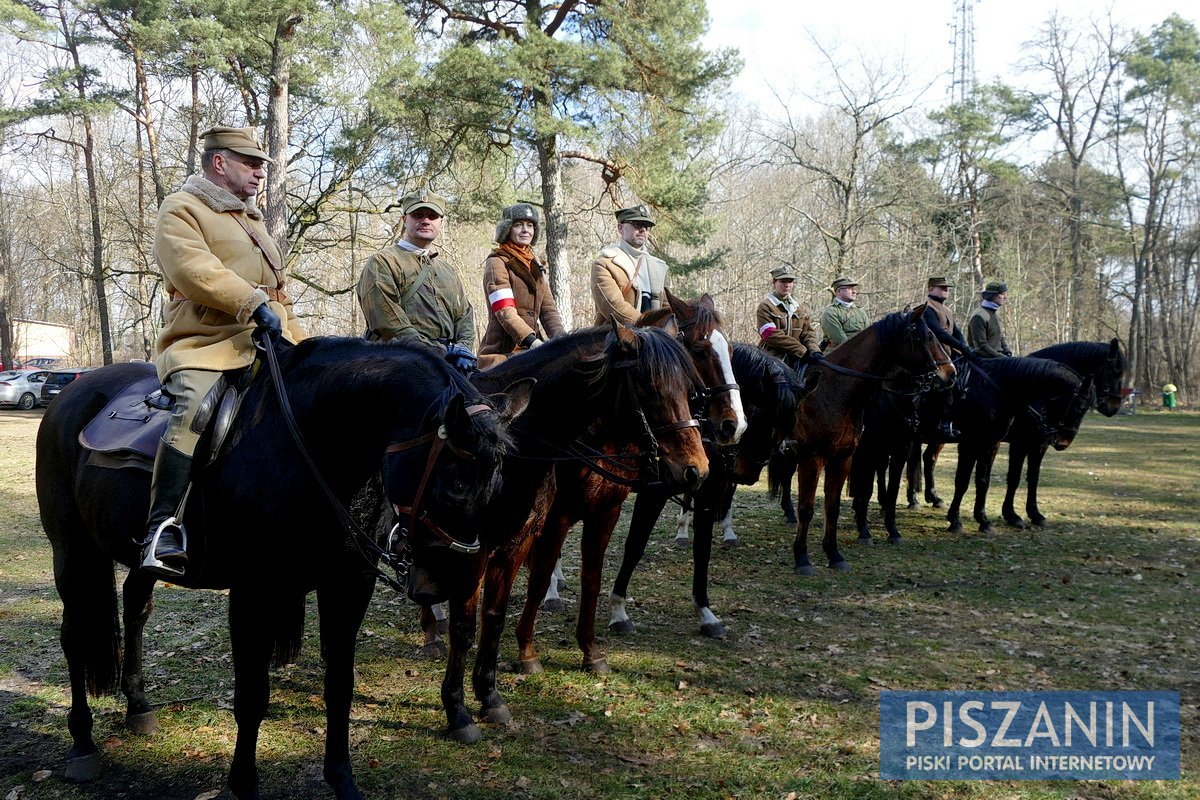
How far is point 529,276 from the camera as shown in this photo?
5.90m

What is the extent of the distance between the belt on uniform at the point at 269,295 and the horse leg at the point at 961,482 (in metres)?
9.17

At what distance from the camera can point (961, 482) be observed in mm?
10812

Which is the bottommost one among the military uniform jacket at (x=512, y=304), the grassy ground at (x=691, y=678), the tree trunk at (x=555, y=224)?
the grassy ground at (x=691, y=678)

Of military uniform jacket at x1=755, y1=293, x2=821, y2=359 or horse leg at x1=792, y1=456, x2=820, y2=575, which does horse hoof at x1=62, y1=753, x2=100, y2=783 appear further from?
military uniform jacket at x1=755, y1=293, x2=821, y2=359

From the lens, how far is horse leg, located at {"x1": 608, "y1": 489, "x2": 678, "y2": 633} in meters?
5.73

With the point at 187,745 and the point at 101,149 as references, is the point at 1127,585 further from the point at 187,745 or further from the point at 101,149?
the point at 101,149

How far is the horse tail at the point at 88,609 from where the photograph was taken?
407cm

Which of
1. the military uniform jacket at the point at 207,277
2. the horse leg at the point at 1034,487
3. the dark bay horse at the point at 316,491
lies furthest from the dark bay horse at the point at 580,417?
the horse leg at the point at 1034,487

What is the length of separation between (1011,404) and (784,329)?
3607mm

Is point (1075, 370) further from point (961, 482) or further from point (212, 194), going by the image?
point (212, 194)

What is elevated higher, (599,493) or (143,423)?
(143,423)

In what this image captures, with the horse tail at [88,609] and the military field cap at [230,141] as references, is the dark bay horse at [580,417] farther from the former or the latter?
the horse tail at [88,609]

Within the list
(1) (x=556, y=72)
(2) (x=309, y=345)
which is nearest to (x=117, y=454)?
(2) (x=309, y=345)

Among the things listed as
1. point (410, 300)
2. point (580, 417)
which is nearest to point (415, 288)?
point (410, 300)
